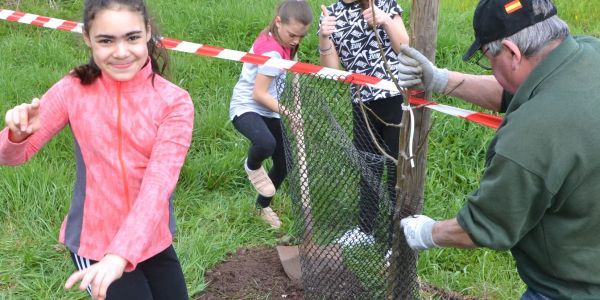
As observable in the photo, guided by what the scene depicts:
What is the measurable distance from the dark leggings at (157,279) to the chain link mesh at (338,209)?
781mm

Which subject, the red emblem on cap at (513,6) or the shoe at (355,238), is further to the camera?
the shoe at (355,238)

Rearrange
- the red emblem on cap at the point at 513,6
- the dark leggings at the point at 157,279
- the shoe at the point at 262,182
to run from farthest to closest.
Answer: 1. the shoe at the point at 262,182
2. the dark leggings at the point at 157,279
3. the red emblem on cap at the point at 513,6

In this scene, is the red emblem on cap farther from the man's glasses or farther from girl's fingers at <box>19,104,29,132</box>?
girl's fingers at <box>19,104,29,132</box>

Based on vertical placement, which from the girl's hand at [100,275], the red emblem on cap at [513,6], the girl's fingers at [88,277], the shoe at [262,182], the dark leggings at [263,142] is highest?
the red emblem on cap at [513,6]

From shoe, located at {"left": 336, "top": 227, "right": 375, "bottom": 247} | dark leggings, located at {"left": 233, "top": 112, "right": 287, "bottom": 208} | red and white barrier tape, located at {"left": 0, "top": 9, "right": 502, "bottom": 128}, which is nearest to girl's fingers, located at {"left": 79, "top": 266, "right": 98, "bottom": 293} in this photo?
red and white barrier tape, located at {"left": 0, "top": 9, "right": 502, "bottom": 128}

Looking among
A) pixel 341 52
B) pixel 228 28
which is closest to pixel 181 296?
pixel 341 52

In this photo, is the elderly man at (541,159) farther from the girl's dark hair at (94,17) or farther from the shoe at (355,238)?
the girl's dark hair at (94,17)

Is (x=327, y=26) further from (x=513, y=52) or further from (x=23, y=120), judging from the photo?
(x=23, y=120)

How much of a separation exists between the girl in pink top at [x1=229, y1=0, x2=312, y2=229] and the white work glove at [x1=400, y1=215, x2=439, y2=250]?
1253 millimetres

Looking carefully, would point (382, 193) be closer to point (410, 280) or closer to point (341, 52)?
point (410, 280)

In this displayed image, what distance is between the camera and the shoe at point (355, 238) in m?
2.85

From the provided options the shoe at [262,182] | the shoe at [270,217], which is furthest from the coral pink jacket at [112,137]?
the shoe at [270,217]

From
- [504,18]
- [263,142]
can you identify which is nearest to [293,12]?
[263,142]

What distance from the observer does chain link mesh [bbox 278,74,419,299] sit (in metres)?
2.74
